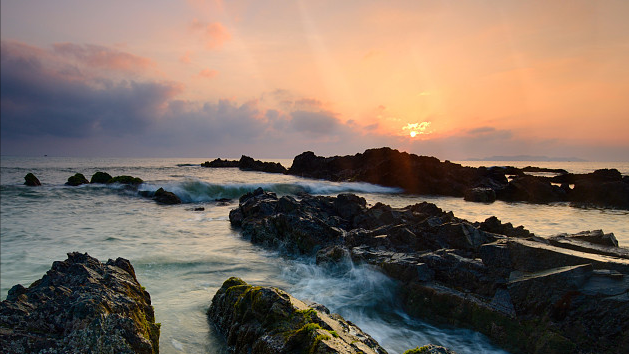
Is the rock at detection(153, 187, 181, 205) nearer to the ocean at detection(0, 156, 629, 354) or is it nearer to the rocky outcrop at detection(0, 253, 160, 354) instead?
the ocean at detection(0, 156, 629, 354)

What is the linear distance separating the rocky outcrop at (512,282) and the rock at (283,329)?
278 cm

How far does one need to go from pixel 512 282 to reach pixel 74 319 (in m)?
6.59

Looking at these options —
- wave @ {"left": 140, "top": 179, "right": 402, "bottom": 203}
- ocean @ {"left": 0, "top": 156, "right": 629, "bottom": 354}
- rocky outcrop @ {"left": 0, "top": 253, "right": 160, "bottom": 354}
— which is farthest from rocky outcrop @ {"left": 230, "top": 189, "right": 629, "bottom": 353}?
wave @ {"left": 140, "top": 179, "right": 402, "bottom": 203}

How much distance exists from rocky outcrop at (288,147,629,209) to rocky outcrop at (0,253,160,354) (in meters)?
29.3

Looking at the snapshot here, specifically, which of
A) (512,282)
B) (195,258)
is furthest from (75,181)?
(512,282)

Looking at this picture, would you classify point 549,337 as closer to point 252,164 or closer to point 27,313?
point 27,313

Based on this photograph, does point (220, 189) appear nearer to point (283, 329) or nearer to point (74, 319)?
point (74, 319)

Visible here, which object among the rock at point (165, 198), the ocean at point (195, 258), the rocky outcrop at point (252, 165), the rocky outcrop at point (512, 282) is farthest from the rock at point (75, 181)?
the rocky outcrop at point (252, 165)

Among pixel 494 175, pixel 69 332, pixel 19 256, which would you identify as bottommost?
pixel 19 256

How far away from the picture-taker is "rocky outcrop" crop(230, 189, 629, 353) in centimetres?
484

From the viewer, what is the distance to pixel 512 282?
577cm

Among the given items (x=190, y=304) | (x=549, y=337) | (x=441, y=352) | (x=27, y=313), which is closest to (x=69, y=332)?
(x=27, y=313)

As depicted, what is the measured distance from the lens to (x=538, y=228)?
15391mm

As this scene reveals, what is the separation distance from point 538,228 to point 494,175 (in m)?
28.1
